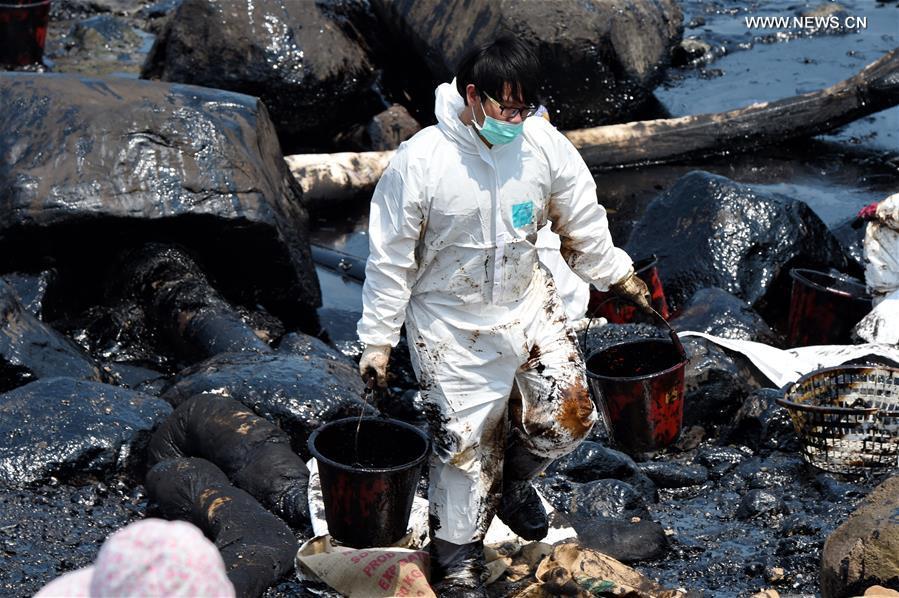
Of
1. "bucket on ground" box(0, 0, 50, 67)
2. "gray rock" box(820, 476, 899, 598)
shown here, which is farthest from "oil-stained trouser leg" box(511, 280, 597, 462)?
"bucket on ground" box(0, 0, 50, 67)

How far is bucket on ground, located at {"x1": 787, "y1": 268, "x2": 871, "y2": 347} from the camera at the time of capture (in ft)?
23.9

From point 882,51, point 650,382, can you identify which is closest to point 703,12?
point 882,51

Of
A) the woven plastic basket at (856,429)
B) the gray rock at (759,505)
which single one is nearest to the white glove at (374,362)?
the gray rock at (759,505)

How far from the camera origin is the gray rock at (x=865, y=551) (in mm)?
4141

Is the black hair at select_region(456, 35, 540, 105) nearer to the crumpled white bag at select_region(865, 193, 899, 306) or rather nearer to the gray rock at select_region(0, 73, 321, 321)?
the crumpled white bag at select_region(865, 193, 899, 306)

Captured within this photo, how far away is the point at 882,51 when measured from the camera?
48.2 ft

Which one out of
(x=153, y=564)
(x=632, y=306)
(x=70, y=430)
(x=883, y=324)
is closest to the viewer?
(x=153, y=564)

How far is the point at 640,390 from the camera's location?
234 inches

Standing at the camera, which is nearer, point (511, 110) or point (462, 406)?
→ point (511, 110)

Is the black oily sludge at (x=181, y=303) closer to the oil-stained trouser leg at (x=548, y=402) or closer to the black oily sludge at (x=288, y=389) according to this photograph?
the black oily sludge at (x=288, y=389)

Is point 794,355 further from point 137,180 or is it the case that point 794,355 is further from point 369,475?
point 137,180

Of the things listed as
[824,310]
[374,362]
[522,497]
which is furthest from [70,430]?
[824,310]

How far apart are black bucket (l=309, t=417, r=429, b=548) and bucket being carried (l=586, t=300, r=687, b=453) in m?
1.44

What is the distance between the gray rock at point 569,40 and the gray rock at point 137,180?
140 inches
